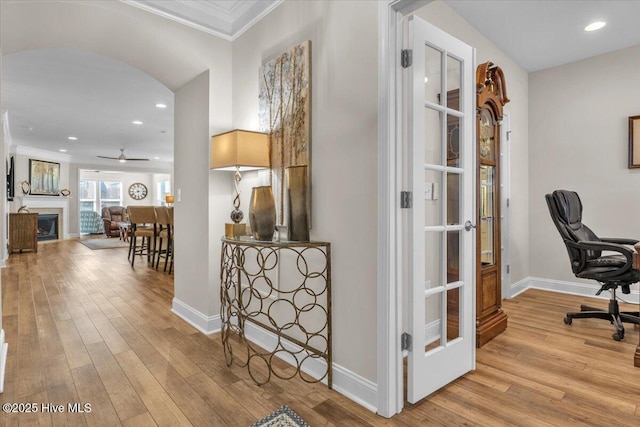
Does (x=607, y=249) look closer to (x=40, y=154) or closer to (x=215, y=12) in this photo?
(x=215, y=12)

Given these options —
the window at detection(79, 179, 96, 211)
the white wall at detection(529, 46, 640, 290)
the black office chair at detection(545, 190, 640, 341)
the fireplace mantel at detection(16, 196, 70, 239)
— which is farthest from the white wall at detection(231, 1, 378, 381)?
the window at detection(79, 179, 96, 211)

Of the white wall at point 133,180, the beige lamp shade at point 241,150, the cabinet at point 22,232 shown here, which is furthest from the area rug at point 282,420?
the white wall at point 133,180

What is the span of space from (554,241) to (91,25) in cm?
511

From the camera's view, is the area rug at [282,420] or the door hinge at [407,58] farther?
the door hinge at [407,58]

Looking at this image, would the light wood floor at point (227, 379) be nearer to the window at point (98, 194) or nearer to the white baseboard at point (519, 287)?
the white baseboard at point (519, 287)

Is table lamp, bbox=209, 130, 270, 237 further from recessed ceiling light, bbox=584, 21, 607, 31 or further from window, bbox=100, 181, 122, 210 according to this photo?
window, bbox=100, 181, 122, 210

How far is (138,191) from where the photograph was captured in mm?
12750

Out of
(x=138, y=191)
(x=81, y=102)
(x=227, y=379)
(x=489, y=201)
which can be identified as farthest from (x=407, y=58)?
(x=138, y=191)

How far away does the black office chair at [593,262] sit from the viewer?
105 inches

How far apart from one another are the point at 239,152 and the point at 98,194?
1243 cm

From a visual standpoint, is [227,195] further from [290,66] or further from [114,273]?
[114,273]

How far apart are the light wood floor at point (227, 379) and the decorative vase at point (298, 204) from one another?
0.38 meters

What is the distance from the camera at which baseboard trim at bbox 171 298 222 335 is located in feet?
9.17

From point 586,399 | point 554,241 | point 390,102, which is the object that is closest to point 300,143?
point 390,102
